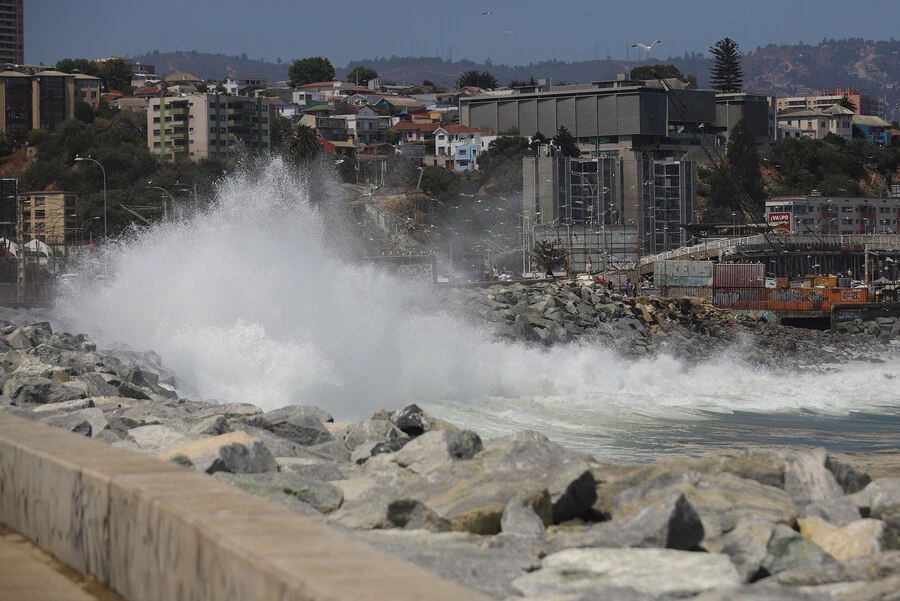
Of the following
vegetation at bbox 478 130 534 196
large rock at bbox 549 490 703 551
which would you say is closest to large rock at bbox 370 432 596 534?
large rock at bbox 549 490 703 551

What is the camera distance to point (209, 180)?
101m

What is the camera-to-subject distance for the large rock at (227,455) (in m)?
7.77

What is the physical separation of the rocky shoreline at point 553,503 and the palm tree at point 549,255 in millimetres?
61151

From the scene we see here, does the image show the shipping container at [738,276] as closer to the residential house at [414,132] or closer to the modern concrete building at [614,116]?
the modern concrete building at [614,116]

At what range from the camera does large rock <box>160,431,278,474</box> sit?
7.77 meters

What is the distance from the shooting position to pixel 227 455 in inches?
310

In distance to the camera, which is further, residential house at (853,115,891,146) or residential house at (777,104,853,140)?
residential house at (853,115,891,146)

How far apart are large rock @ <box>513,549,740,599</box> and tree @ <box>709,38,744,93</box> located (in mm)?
169877

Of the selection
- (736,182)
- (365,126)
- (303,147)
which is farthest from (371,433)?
(365,126)

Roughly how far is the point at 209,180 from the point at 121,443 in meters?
93.4

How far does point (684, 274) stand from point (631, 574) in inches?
2429

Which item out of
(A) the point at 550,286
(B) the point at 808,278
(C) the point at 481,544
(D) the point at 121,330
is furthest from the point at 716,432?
(B) the point at 808,278

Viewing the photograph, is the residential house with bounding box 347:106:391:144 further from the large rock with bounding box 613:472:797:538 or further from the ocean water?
the large rock with bounding box 613:472:797:538

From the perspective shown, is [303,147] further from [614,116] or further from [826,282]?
[826,282]
